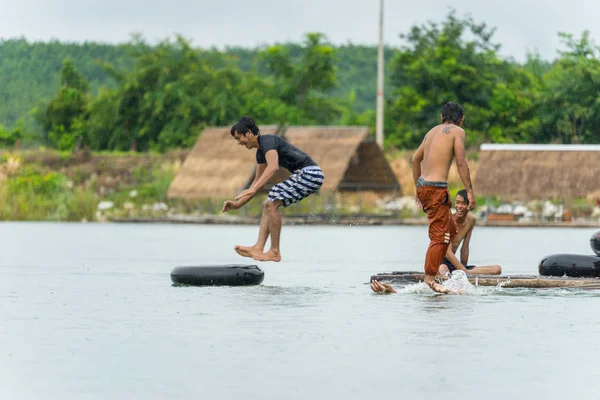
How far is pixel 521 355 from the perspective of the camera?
932 cm

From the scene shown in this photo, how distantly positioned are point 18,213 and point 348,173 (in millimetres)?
10430

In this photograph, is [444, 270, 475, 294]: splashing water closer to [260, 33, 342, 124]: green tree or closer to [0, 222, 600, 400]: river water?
[0, 222, 600, 400]: river water

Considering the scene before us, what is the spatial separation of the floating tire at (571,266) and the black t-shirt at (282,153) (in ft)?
9.29

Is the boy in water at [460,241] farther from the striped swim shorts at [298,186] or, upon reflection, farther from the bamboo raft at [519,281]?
the striped swim shorts at [298,186]

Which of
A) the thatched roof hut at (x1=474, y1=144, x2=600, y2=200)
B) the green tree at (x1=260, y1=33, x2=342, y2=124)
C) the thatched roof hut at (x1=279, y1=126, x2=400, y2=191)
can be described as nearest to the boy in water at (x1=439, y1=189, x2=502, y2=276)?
the thatched roof hut at (x1=279, y1=126, x2=400, y2=191)

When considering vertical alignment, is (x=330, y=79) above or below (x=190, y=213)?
above

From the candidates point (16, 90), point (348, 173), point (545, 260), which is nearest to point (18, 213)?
point (348, 173)

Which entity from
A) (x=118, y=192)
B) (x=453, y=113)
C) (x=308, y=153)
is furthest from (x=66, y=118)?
(x=453, y=113)

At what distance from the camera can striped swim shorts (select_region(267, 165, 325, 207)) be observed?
1470 cm

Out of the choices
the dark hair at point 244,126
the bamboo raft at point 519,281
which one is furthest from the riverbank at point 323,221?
the bamboo raft at point 519,281

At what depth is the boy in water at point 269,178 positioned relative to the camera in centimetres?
1443

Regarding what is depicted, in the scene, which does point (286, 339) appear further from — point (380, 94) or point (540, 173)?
point (380, 94)

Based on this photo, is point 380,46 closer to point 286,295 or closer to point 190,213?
point 190,213

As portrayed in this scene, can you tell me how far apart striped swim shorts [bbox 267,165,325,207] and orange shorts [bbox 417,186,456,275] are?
1531 mm
